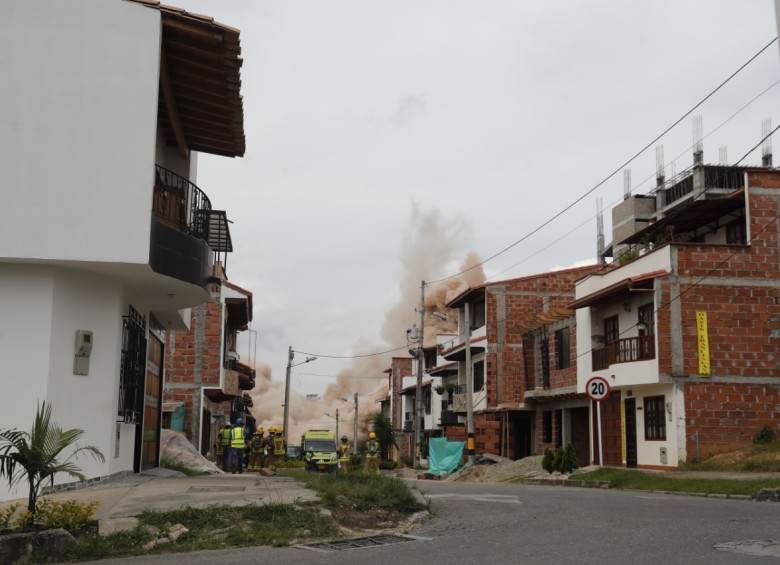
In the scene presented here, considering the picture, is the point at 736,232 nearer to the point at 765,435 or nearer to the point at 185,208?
the point at 765,435

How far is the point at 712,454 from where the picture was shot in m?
27.6

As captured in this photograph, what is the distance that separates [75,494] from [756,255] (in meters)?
23.4

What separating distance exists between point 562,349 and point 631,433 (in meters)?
7.40

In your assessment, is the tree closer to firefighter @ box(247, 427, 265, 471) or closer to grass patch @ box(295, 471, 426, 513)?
firefighter @ box(247, 427, 265, 471)

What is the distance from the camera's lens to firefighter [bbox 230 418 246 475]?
2612 centimetres

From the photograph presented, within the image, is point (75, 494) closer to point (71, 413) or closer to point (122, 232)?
point (71, 413)

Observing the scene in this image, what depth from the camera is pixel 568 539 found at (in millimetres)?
9695

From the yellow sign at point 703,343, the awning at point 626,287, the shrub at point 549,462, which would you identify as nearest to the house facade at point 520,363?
the awning at point 626,287

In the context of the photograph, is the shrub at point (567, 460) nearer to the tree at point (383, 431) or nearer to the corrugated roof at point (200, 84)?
the corrugated roof at point (200, 84)

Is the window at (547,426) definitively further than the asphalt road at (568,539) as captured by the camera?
Yes

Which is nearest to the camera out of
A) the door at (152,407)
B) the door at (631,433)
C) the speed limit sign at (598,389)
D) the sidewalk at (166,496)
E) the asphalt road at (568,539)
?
the asphalt road at (568,539)

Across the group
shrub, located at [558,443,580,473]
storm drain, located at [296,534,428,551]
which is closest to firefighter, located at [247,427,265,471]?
shrub, located at [558,443,580,473]

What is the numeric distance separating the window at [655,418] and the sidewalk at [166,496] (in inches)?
693

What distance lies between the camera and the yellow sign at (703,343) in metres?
28.4
